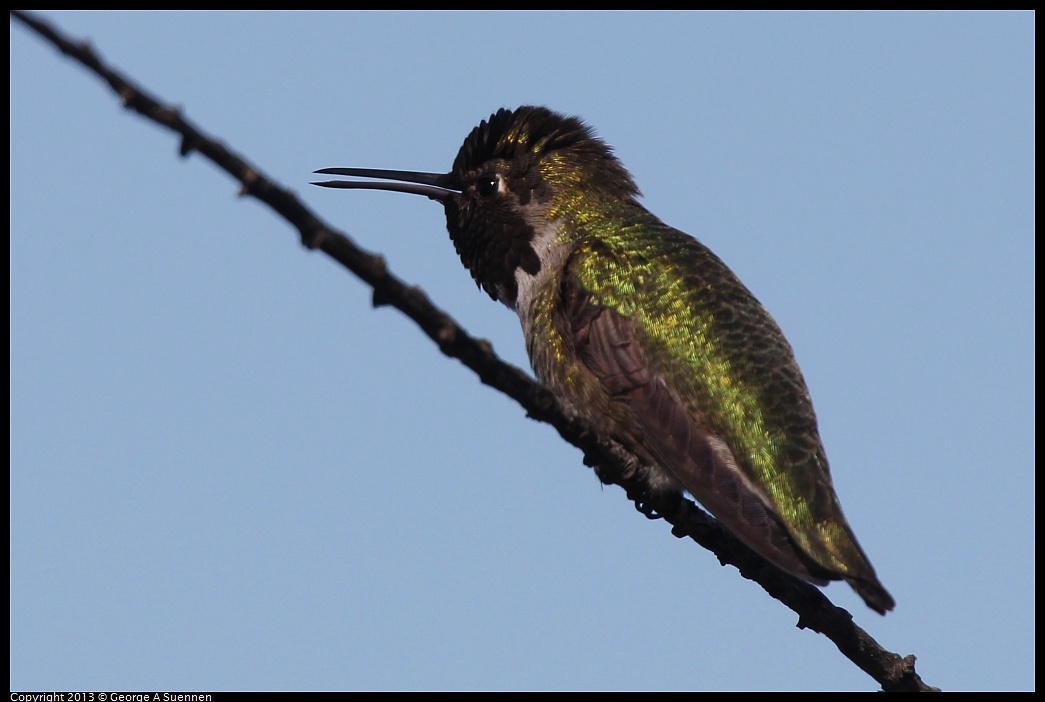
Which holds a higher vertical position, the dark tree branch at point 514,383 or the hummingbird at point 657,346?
the hummingbird at point 657,346

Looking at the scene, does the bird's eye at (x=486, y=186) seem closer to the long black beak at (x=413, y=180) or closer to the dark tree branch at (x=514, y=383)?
the long black beak at (x=413, y=180)

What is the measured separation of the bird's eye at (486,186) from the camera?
277 inches

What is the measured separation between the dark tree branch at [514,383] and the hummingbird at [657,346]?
0.14 m

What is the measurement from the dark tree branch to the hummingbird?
0.45 ft

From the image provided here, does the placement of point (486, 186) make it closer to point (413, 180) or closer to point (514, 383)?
point (413, 180)

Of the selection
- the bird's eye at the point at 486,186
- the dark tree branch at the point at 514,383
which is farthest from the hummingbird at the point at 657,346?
the dark tree branch at the point at 514,383

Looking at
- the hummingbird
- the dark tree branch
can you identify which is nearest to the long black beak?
the hummingbird

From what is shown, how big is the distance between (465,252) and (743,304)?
1924mm

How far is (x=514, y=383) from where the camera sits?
11.5 feet

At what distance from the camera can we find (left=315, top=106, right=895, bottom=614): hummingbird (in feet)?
16.7

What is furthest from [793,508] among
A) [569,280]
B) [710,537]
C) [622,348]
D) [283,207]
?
[283,207]

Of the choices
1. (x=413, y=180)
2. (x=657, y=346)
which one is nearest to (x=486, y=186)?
(x=413, y=180)

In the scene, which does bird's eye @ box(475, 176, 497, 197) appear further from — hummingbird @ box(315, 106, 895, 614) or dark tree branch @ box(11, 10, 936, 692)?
dark tree branch @ box(11, 10, 936, 692)

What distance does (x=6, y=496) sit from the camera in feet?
19.5
